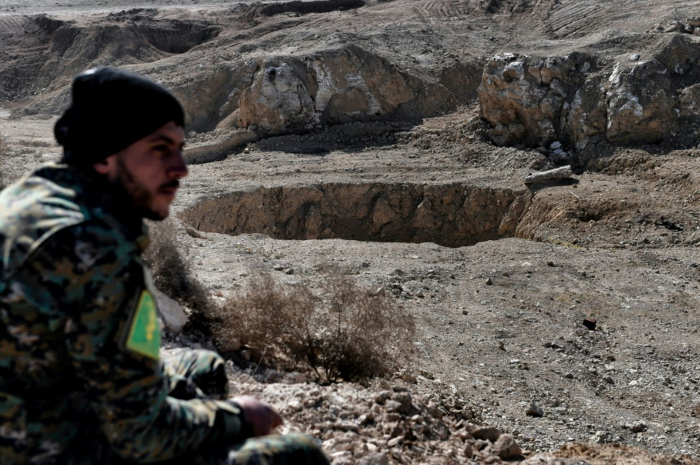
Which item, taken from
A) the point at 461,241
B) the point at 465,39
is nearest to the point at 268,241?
the point at 461,241

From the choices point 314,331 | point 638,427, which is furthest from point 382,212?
point 314,331

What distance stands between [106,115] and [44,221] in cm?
31

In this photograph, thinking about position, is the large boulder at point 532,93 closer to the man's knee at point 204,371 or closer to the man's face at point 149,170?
the man's knee at point 204,371

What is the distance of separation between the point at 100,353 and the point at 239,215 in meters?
12.2

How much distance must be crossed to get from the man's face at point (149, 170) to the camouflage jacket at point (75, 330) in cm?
6

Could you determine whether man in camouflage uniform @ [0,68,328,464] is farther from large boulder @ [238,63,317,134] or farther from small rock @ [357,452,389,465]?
large boulder @ [238,63,317,134]

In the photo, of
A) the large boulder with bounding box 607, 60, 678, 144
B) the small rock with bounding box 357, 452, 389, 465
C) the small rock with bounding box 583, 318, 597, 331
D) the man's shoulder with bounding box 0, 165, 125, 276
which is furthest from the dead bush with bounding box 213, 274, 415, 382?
the large boulder with bounding box 607, 60, 678, 144

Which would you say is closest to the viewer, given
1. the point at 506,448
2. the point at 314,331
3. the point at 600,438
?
the point at 506,448

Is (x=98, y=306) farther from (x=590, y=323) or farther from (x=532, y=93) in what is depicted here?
(x=532, y=93)

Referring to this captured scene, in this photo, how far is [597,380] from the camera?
6523mm

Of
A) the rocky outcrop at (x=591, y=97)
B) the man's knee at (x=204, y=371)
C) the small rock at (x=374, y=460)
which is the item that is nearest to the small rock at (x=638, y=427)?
the small rock at (x=374, y=460)

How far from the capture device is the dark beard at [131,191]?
67.6 inches

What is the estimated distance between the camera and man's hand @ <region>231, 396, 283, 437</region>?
6.23 ft

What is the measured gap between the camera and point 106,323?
152cm
